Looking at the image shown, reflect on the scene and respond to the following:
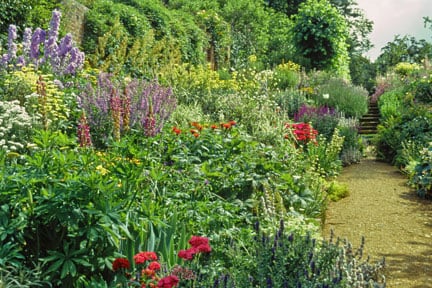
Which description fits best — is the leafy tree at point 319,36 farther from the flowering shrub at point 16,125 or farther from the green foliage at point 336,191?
the flowering shrub at point 16,125

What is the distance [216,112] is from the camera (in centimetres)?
911

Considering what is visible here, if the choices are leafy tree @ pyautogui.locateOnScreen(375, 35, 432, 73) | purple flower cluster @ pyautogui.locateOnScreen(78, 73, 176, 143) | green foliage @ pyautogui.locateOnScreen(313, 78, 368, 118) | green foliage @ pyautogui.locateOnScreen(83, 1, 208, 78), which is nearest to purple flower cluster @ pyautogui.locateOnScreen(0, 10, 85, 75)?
purple flower cluster @ pyautogui.locateOnScreen(78, 73, 176, 143)

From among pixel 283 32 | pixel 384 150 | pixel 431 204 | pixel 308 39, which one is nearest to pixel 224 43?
pixel 308 39

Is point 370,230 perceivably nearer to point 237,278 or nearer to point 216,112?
point 237,278

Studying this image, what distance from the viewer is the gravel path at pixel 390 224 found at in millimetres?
4449

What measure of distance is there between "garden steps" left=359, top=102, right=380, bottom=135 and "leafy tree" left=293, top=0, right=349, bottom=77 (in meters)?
2.05

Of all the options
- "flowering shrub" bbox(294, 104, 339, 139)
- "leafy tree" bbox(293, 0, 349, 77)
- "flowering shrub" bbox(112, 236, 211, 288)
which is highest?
"leafy tree" bbox(293, 0, 349, 77)

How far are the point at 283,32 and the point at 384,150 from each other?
14.4 metres

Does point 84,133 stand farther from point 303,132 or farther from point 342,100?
point 342,100

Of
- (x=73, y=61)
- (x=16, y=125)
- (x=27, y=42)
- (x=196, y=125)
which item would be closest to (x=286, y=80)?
(x=73, y=61)

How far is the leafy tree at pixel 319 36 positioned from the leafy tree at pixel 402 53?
47.6 ft

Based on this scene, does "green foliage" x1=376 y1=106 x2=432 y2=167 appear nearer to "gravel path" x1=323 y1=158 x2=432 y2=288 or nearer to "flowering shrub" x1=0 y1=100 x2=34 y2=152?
"gravel path" x1=323 y1=158 x2=432 y2=288

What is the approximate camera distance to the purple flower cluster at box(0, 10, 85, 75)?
6.81 metres

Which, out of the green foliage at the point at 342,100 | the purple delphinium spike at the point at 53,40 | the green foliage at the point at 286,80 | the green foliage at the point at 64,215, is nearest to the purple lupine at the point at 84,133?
the green foliage at the point at 64,215
